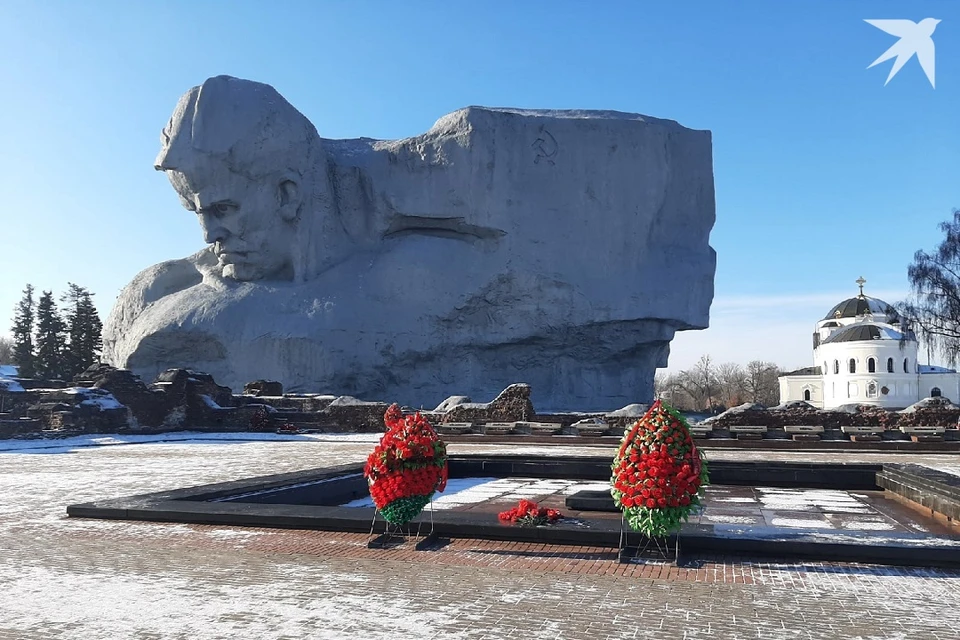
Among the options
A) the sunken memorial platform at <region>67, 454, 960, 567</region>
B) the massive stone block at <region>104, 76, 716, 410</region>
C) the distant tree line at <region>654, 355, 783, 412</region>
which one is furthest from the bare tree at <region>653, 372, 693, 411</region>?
the sunken memorial platform at <region>67, 454, 960, 567</region>

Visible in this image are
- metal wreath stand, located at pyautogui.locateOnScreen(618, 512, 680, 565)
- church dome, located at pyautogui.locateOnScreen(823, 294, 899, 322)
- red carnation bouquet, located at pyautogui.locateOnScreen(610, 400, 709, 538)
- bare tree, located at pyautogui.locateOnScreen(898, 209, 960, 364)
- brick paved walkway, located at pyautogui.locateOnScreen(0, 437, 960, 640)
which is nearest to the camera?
brick paved walkway, located at pyautogui.locateOnScreen(0, 437, 960, 640)

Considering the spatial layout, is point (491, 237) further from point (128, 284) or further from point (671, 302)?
point (128, 284)

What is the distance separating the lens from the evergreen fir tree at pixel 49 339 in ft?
177

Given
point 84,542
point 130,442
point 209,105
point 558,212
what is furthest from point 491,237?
point 84,542

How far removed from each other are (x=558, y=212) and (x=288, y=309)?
45.5ft

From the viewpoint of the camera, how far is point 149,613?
14.8ft

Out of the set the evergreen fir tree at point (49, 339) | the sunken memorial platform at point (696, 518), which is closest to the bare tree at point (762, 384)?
the evergreen fir tree at point (49, 339)

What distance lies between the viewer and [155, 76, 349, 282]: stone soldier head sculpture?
3775 centimetres

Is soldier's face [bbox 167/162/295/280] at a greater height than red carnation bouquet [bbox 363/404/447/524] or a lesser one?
greater

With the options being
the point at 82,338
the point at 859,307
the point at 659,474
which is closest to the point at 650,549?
the point at 659,474

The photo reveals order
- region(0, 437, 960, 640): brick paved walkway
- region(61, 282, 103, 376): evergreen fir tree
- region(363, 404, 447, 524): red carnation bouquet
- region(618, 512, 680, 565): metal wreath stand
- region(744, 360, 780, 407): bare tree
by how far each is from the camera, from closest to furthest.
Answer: region(0, 437, 960, 640): brick paved walkway
region(618, 512, 680, 565): metal wreath stand
region(363, 404, 447, 524): red carnation bouquet
region(61, 282, 103, 376): evergreen fir tree
region(744, 360, 780, 407): bare tree

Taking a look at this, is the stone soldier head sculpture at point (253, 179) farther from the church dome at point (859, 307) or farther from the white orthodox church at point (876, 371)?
the church dome at point (859, 307)

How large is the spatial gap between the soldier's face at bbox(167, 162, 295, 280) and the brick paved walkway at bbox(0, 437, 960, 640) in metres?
33.2

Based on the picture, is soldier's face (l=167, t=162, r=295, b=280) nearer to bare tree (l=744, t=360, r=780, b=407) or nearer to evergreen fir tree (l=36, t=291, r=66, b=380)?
evergreen fir tree (l=36, t=291, r=66, b=380)
